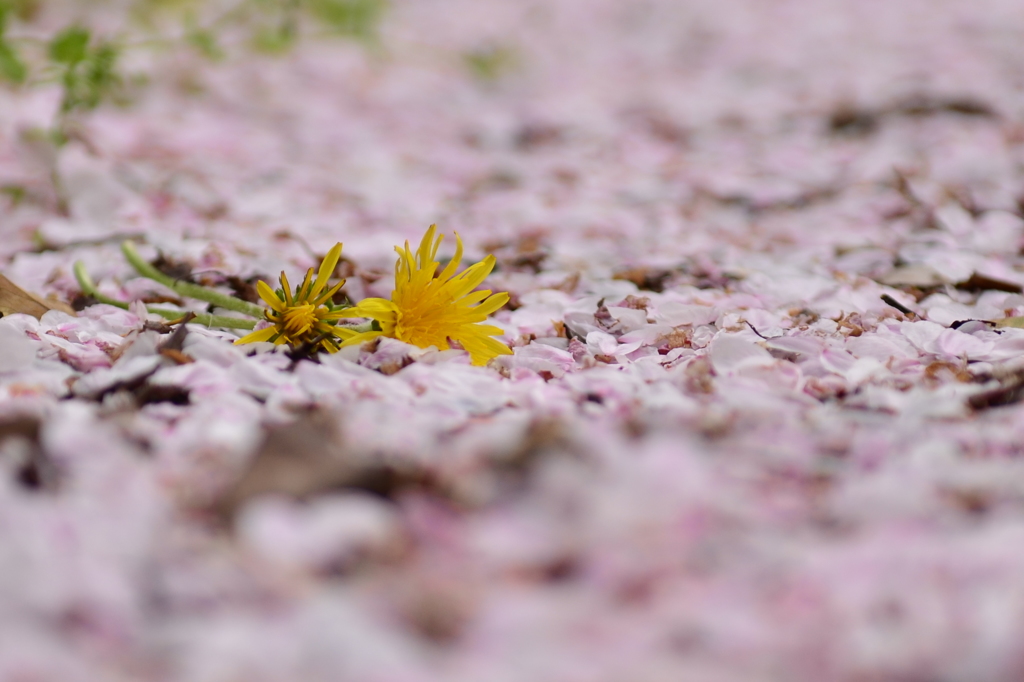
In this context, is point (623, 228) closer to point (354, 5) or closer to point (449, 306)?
point (449, 306)

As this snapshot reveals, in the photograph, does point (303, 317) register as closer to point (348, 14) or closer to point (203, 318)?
point (203, 318)

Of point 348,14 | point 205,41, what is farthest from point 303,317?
point 348,14

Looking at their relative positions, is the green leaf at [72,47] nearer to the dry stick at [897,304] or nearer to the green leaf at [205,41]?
the green leaf at [205,41]

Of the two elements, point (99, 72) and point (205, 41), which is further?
point (205, 41)

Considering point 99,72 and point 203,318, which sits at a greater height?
point 99,72

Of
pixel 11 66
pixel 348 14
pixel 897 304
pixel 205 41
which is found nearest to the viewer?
pixel 897 304

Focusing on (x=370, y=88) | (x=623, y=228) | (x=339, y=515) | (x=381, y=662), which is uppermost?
(x=370, y=88)

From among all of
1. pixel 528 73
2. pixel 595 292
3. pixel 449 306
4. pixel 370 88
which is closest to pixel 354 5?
pixel 370 88

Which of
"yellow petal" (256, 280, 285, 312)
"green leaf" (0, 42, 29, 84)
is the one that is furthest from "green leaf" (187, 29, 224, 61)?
"yellow petal" (256, 280, 285, 312)
